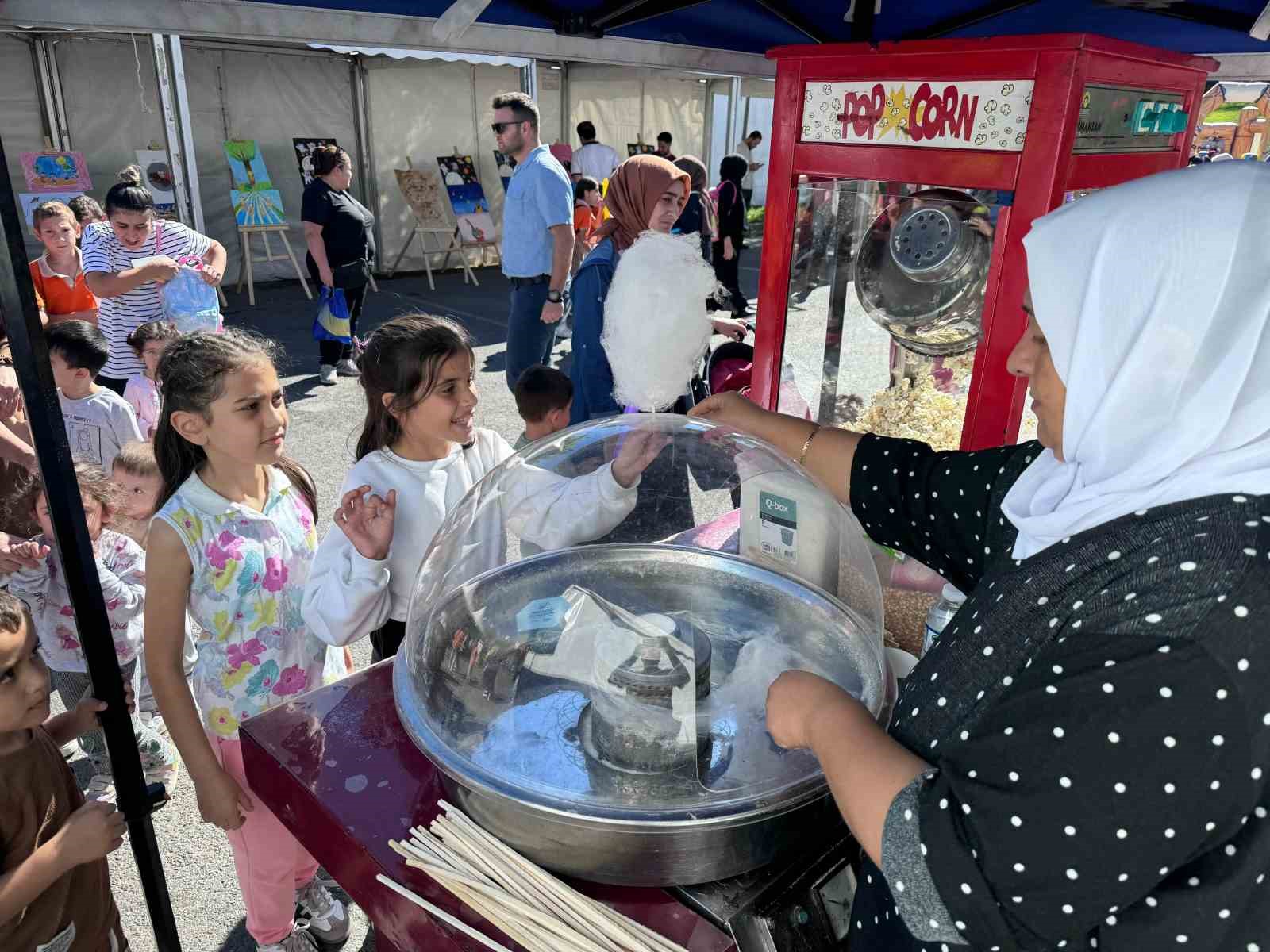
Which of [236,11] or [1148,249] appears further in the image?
[236,11]

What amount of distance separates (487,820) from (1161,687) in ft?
2.50

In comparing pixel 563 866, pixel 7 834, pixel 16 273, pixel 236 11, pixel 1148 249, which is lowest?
pixel 7 834

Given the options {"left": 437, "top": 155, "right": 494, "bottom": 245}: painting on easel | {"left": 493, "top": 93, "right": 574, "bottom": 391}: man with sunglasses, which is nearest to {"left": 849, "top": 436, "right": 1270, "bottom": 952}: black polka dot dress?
{"left": 493, "top": 93, "right": 574, "bottom": 391}: man with sunglasses

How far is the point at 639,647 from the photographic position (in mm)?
1112

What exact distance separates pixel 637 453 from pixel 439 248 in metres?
9.26

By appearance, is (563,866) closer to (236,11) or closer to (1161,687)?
(1161,687)

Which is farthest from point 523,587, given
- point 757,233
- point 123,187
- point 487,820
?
point 757,233

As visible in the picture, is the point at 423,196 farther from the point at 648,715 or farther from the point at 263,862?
the point at 648,715

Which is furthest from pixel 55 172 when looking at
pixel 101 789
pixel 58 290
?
pixel 101 789

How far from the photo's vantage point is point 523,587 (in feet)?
4.71

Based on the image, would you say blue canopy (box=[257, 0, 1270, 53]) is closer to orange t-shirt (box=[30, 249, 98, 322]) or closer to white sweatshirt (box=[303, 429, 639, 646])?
white sweatshirt (box=[303, 429, 639, 646])

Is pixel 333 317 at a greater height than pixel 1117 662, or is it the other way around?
pixel 1117 662

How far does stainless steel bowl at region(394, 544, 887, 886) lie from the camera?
971 mm

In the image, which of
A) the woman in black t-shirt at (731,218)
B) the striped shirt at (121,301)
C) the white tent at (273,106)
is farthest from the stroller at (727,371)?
the woman in black t-shirt at (731,218)
